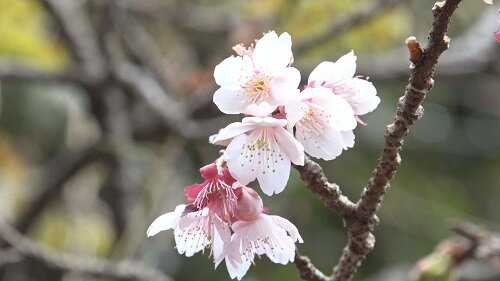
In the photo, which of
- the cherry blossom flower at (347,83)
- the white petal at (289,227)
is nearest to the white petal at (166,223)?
the white petal at (289,227)

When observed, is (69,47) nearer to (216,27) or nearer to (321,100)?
(216,27)

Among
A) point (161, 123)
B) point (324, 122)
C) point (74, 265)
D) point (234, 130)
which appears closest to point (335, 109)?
point (324, 122)

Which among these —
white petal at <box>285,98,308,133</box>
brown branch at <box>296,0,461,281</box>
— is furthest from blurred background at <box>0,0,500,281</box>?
white petal at <box>285,98,308,133</box>

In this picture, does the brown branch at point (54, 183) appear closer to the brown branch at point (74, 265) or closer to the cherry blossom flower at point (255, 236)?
the brown branch at point (74, 265)

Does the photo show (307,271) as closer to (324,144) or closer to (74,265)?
(324,144)

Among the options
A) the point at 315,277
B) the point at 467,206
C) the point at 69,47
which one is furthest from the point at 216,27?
the point at 315,277

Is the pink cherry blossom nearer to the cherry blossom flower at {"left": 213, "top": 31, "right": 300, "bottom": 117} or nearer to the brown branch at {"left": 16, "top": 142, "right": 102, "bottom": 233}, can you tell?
the cherry blossom flower at {"left": 213, "top": 31, "right": 300, "bottom": 117}
